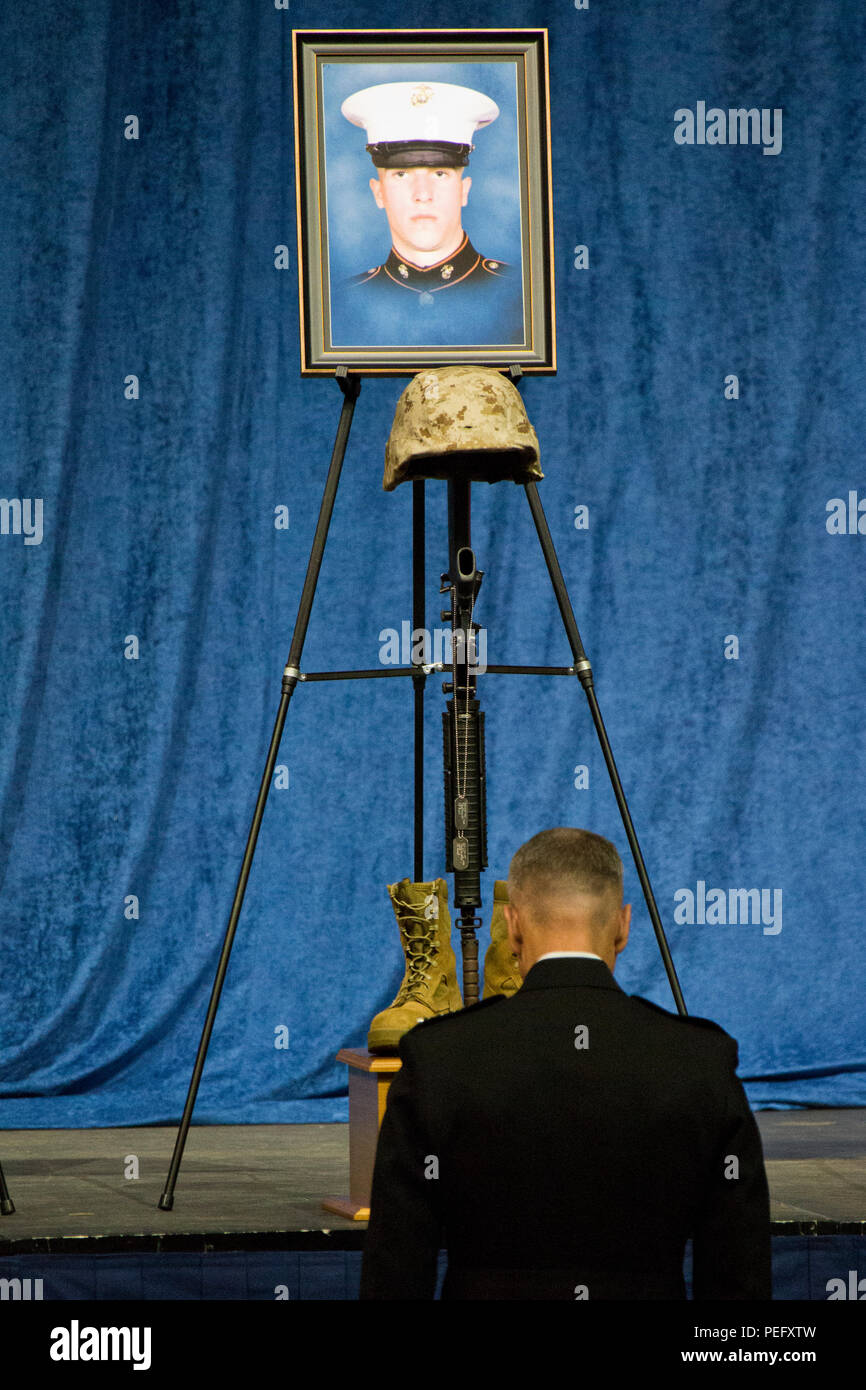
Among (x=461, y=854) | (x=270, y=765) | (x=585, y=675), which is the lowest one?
(x=461, y=854)

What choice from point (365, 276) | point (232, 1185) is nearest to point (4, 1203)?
point (232, 1185)

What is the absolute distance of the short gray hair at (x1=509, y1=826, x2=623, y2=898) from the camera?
1.65 meters

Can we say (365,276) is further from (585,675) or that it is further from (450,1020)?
(450,1020)

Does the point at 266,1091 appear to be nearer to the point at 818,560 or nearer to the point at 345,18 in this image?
the point at 818,560

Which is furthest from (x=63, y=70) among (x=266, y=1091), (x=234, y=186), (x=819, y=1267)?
(x=819, y=1267)

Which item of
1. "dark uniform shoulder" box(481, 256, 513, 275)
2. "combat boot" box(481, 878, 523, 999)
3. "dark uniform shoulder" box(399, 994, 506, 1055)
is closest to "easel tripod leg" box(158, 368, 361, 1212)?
"dark uniform shoulder" box(481, 256, 513, 275)

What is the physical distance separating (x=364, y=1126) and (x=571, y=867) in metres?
1.41

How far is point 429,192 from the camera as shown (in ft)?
10.9

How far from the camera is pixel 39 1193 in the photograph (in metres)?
3.09

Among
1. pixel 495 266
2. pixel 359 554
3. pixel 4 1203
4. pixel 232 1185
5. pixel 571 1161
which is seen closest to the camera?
pixel 571 1161

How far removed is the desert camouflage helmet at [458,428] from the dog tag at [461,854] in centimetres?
68

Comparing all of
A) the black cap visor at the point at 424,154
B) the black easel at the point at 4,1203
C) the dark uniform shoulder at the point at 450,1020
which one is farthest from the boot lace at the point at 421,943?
the black cap visor at the point at 424,154

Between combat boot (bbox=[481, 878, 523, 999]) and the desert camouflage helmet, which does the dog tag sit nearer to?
combat boot (bbox=[481, 878, 523, 999])

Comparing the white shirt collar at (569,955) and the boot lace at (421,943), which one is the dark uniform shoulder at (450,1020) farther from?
the boot lace at (421,943)
